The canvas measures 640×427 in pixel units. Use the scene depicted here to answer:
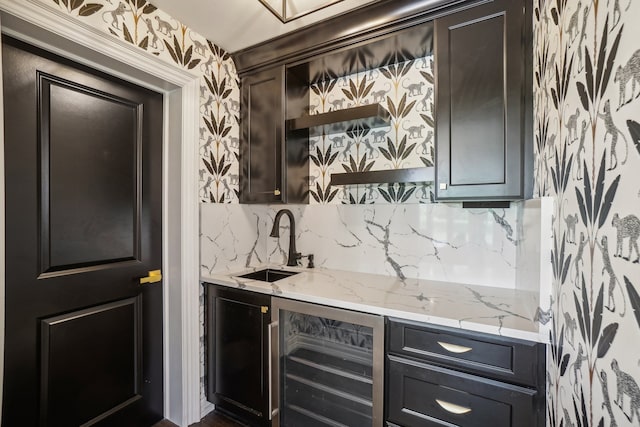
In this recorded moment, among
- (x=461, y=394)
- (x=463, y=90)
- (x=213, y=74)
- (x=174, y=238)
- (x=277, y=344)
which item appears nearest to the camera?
(x=461, y=394)

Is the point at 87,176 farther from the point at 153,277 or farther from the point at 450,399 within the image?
the point at 450,399

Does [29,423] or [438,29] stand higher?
[438,29]

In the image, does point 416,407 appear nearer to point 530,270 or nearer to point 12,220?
point 530,270

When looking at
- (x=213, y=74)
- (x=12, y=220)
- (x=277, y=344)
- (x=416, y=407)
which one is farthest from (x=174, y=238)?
(x=416, y=407)

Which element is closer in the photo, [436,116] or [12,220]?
[12,220]

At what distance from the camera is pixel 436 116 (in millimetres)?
1450

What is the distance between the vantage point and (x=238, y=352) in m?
1.69

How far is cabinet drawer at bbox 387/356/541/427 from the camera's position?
1.03 meters

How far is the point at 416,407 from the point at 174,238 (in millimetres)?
1606

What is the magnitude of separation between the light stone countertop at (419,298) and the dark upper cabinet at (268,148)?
592 millimetres

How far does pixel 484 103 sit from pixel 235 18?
1.46 m

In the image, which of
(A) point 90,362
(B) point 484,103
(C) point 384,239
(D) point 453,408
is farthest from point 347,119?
(A) point 90,362

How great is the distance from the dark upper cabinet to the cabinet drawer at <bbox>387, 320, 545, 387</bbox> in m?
1.13

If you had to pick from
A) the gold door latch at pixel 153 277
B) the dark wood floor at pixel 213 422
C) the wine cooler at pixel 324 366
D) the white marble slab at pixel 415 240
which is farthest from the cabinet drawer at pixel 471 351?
the gold door latch at pixel 153 277
